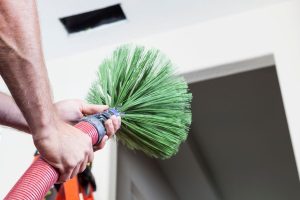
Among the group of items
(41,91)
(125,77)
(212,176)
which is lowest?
(212,176)

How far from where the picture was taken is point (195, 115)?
2393 millimetres

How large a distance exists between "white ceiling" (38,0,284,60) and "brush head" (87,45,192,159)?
72cm

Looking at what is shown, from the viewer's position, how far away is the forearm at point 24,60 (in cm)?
42

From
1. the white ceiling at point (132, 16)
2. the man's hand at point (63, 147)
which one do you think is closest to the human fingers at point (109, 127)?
the man's hand at point (63, 147)

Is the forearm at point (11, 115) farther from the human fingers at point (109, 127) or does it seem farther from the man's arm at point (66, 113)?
the human fingers at point (109, 127)

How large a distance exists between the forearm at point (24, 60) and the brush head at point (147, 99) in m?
0.32

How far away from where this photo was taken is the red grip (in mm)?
460

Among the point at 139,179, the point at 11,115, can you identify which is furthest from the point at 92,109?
the point at 139,179

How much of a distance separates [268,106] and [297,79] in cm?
105

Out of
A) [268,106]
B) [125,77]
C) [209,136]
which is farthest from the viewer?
[209,136]

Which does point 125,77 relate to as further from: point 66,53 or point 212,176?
point 212,176

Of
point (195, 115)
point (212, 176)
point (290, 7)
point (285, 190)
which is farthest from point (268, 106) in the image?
point (285, 190)

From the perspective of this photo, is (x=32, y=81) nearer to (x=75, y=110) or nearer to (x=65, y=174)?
(x=65, y=174)

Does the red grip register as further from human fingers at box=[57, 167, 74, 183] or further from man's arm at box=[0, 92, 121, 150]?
man's arm at box=[0, 92, 121, 150]
